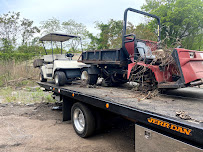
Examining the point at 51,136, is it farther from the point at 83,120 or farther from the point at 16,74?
the point at 16,74

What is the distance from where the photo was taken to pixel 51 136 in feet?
14.0

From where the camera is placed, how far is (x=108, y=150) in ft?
11.9

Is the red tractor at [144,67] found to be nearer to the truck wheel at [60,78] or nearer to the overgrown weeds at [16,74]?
the truck wheel at [60,78]

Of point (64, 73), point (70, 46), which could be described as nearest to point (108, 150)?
point (64, 73)

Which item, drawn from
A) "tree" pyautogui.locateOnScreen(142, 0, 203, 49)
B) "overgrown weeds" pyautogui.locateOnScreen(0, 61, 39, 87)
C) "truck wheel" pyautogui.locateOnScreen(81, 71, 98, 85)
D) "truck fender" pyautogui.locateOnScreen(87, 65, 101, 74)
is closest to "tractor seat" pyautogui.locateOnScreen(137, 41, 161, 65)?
"truck fender" pyautogui.locateOnScreen(87, 65, 101, 74)

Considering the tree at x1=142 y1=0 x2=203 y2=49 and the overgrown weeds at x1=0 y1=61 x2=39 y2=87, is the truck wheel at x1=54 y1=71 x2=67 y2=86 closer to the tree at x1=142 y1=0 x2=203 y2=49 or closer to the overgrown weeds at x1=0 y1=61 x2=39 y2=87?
the overgrown weeds at x1=0 y1=61 x2=39 y2=87

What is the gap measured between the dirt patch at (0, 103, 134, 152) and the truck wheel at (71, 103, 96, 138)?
0.55 ft

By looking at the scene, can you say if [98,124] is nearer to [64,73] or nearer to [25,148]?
[25,148]

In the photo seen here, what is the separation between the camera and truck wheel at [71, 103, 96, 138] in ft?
12.9

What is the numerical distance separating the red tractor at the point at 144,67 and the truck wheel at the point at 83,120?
3.89ft

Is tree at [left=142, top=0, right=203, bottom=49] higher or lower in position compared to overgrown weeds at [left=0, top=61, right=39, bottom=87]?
higher

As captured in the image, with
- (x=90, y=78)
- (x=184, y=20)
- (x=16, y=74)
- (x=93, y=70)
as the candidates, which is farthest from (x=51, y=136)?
(x=184, y=20)

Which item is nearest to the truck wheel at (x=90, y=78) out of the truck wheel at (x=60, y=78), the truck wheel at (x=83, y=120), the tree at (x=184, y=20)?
the truck wheel at (x=60, y=78)

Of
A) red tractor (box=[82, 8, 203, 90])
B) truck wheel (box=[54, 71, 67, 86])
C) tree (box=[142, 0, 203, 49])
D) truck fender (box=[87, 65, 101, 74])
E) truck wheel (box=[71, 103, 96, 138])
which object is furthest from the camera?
tree (box=[142, 0, 203, 49])
